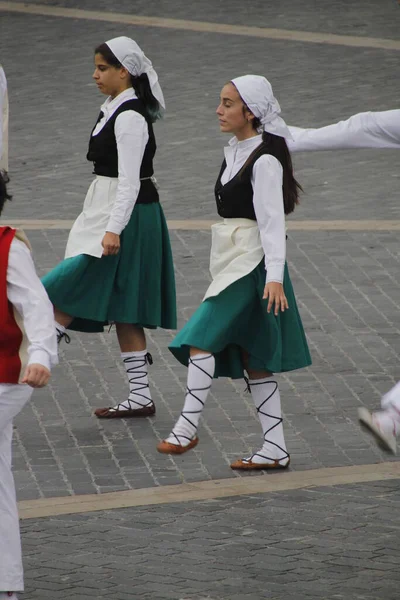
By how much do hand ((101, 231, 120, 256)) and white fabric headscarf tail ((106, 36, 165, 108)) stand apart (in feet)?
2.50

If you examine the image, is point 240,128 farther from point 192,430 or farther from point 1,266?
point 1,266

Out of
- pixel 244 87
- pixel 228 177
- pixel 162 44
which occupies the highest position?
pixel 244 87

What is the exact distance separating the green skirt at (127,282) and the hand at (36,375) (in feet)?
8.68

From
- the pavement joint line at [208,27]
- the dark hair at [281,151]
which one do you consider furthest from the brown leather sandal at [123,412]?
the pavement joint line at [208,27]

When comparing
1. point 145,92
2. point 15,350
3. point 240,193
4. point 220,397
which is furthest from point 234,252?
point 15,350

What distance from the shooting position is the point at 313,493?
6625mm

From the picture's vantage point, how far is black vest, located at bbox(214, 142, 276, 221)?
22.0 ft

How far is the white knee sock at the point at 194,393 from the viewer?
6695 millimetres

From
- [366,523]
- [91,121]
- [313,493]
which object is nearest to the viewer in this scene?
[366,523]

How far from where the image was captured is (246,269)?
22.1ft

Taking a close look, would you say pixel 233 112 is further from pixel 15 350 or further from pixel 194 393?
pixel 15 350

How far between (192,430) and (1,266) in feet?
6.83

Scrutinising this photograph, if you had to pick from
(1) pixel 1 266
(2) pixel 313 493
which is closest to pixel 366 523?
(2) pixel 313 493

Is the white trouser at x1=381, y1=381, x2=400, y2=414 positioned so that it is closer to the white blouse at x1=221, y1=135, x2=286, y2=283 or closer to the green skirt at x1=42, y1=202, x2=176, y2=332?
the white blouse at x1=221, y1=135, x2=286, y2=283
